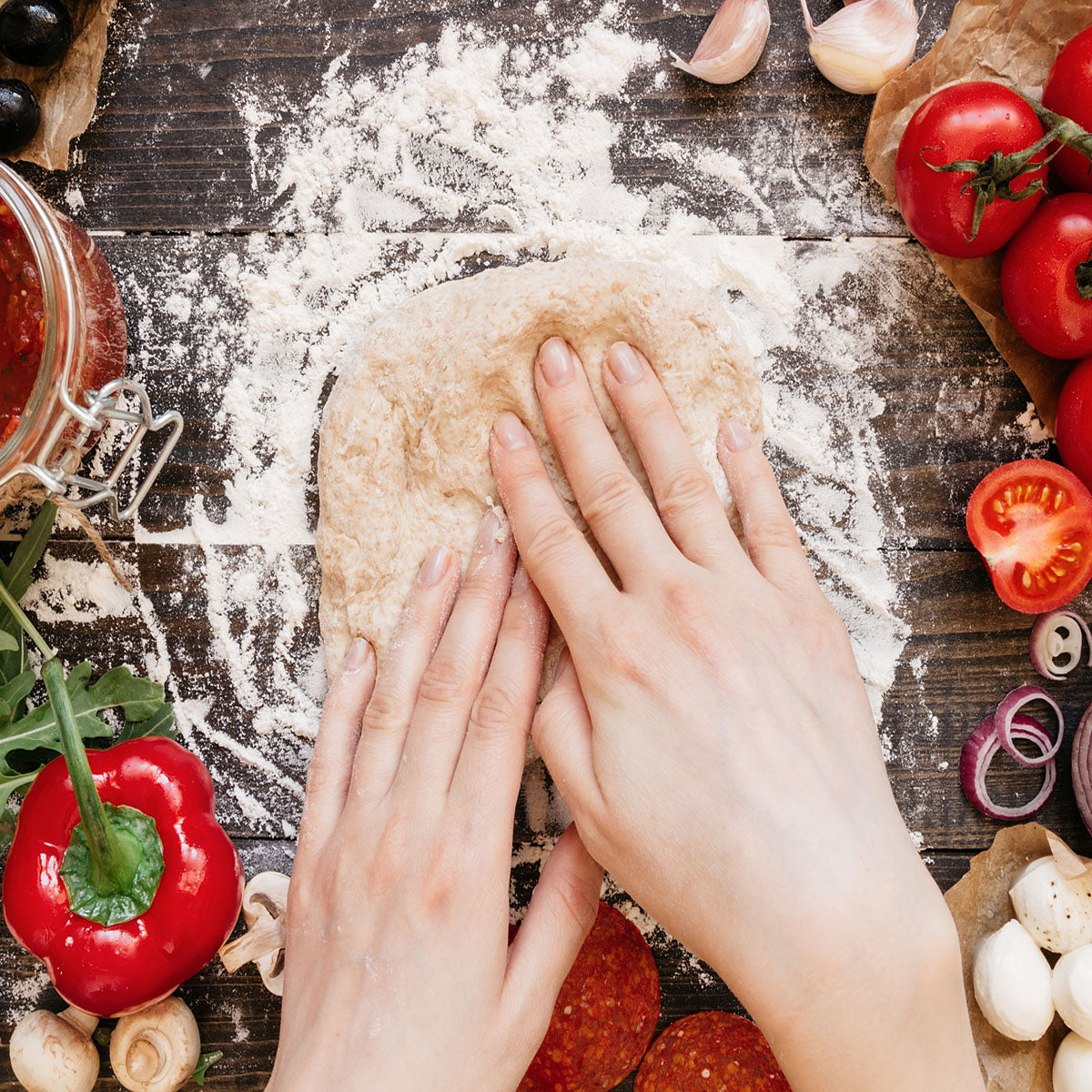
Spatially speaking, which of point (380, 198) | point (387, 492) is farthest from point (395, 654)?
point (380, 198)

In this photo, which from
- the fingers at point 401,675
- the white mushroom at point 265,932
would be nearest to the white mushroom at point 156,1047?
the white mushroom at point 265,932

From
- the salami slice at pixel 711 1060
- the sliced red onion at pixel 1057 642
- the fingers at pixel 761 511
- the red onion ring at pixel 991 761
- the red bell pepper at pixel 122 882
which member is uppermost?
the fingers at pixel 761 511

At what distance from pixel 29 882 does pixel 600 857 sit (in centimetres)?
74

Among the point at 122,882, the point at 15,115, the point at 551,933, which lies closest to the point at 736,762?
the point at 551,933

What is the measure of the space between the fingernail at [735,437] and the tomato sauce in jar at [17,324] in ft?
2.90

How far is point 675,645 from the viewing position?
101cm

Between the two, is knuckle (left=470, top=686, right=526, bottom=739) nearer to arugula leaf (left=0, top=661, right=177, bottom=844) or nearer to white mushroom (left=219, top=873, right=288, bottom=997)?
white mushroom (left=219, top=873, right=288, bottom=997)

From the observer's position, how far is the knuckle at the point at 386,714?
3.66 feet

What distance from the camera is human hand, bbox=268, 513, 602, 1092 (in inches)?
38.0

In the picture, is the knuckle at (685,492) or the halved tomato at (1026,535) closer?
the knuckle at (685,492)

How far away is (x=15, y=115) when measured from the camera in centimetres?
123

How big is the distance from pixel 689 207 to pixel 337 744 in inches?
36.3

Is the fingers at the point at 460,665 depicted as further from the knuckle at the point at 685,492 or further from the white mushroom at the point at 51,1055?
the white mushroom at the point at 51,1055

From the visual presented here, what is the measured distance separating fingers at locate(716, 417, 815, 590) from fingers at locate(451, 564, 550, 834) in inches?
Answer: 11.3
